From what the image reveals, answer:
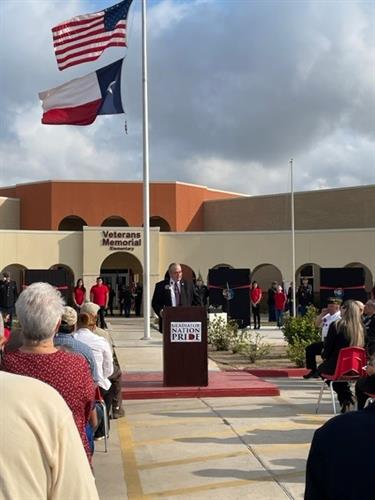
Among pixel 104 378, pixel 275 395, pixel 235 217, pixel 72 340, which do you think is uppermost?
pixel 235 217

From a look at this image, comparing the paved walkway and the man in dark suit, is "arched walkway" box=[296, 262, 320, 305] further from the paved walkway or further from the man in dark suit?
the paved walkway

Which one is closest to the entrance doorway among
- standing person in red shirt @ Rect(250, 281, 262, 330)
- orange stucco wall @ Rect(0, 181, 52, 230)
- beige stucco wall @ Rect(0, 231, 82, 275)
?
orange stucco wall @ Rect(0, 181, 52, 230)

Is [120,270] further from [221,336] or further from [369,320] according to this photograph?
[369,320]

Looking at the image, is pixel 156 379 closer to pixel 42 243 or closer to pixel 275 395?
pixel 275 395

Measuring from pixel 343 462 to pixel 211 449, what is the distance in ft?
18.5

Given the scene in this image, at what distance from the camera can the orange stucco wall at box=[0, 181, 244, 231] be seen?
145 ft

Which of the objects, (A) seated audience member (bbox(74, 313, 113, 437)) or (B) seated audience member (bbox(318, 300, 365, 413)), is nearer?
(A) seated audience member (bbox(74, 313, 113, 437))

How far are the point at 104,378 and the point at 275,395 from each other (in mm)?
4620

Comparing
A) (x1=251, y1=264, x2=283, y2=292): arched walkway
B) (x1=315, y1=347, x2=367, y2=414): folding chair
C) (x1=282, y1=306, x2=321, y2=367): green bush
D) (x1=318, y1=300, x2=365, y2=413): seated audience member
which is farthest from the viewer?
(x1=251, y1=264, x2=283, y2=292): arched walkway

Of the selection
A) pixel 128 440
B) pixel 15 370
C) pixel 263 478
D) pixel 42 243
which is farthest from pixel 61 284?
pixel 15 370

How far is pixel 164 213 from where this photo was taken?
148ft

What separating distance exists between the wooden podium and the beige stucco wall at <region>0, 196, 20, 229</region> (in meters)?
34.9

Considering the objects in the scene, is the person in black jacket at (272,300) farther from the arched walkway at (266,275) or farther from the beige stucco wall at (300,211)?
the beige stucco wall at (300,211)

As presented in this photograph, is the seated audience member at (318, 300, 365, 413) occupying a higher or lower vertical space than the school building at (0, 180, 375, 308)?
lower
